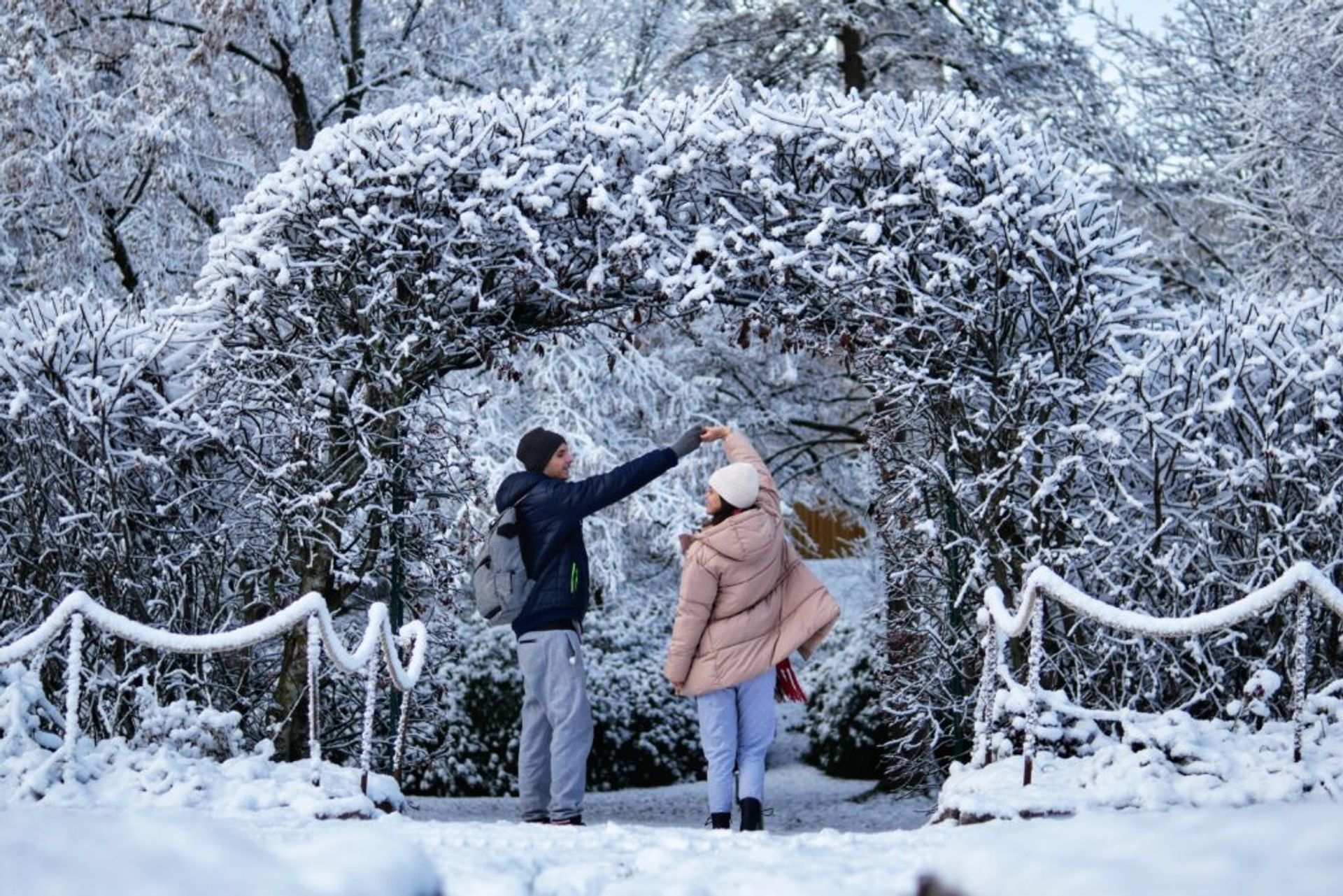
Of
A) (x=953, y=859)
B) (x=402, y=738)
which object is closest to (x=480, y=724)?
(x=402, y=738)

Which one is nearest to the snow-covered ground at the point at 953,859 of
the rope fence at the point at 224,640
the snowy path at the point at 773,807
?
A: the rope fence at the point at 224,640

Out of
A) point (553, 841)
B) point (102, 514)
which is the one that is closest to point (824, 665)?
point (102, 514)

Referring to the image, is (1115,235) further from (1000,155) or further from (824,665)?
(824,665)

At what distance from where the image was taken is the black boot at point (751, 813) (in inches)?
254

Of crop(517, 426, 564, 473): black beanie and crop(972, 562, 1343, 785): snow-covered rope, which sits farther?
crop(517, 426, 564, 473): black beanie

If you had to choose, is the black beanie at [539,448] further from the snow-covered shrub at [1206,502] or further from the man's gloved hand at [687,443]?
the snow-covered shrub at [1206,502]

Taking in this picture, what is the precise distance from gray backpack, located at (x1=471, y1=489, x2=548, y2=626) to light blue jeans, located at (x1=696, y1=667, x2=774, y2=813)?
85cm

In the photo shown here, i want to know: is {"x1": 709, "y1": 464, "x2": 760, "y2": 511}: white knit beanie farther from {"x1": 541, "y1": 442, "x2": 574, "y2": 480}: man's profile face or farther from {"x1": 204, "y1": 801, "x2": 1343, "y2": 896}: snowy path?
{"x1": 204, "y1": 801, "x2": 1343, "y2": 896}: snowy path

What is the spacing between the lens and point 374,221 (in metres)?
7.29

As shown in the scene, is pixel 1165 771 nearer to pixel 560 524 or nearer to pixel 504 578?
pixel 560 524

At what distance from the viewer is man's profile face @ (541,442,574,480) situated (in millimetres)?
6910

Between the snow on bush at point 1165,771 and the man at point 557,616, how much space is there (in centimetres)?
152

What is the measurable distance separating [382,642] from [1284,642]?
3819 millimetres

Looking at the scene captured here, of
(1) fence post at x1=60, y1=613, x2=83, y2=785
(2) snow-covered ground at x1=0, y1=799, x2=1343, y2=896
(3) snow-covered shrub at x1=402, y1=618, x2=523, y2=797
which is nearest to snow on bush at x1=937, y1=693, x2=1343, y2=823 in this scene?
(1) fence post at x1=60, y1=613, x2=83, y2=785
